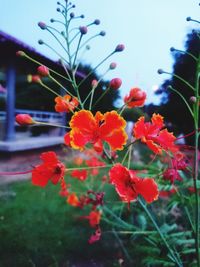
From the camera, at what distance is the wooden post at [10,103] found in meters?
3.85

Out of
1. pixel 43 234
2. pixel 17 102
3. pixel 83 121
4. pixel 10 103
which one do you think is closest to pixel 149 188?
pixel 83 121

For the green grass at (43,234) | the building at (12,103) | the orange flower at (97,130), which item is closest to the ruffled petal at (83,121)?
the orange flower at (97,130)

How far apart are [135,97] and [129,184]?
175 mm

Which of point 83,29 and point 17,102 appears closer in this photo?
point 83,29

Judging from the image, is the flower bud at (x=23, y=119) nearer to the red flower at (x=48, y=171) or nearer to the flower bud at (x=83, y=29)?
the red flower at (x=48, y=171)

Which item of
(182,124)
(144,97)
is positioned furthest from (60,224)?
(144,97)

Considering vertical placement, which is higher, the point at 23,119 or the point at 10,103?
the point at 23,119

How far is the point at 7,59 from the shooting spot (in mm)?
3908

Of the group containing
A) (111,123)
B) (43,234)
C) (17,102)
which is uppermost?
(111,123)

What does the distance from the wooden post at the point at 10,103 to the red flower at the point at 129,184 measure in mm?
3475

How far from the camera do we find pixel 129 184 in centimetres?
55

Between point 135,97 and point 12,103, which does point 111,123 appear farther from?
point 12,103

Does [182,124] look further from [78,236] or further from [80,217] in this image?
[80,217]

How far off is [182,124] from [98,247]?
32.8 inches
